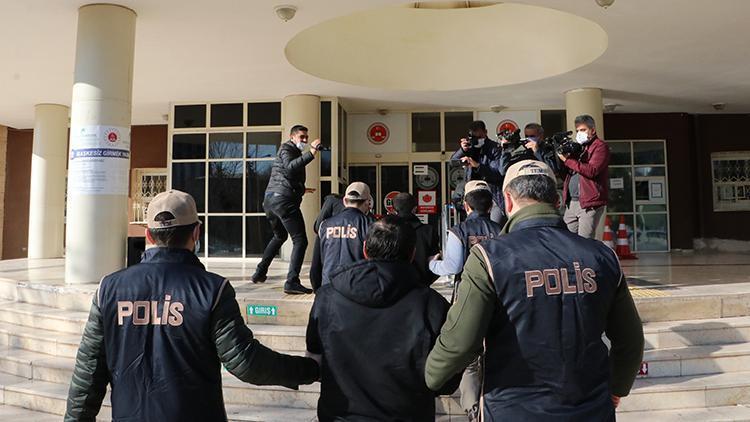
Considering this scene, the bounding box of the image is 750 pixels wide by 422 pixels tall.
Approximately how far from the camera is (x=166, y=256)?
72.7 inches

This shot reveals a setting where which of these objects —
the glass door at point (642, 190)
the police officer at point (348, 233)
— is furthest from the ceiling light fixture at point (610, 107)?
the police officer at point (348, 233)

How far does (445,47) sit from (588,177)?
5616 millimetres

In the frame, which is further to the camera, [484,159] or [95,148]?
[95,148]

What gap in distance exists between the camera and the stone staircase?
3.77 metres

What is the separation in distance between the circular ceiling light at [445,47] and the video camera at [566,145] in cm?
397

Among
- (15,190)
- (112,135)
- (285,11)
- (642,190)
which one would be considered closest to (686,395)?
(285,11)

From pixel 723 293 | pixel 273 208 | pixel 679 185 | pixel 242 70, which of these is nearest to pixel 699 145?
pixel 679 185

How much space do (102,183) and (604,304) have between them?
19.5ft

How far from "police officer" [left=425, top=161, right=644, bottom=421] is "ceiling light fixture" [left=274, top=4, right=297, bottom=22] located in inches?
216

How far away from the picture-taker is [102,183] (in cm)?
613

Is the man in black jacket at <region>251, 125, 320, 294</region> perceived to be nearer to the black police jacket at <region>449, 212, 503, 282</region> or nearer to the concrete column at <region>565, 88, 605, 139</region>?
the black police jacket at <region>449, 212, 503, 282</region>

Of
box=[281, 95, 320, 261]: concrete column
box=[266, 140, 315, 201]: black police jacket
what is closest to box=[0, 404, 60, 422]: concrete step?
box=[266, 140, 315, 201]: black police jacket

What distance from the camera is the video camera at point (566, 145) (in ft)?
15.9

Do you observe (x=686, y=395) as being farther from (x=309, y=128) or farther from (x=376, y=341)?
(x=309, y=128)
